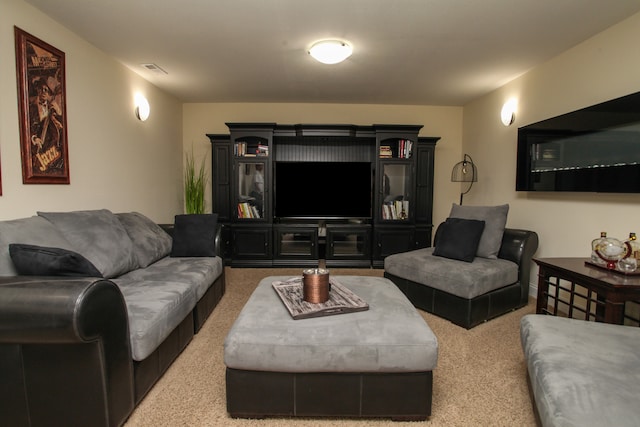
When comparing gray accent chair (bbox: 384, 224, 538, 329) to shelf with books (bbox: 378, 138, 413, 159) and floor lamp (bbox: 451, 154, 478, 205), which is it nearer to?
floor lamp (bbox: 451, 154, 478, 205)

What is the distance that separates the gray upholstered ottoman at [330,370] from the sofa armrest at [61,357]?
482mm

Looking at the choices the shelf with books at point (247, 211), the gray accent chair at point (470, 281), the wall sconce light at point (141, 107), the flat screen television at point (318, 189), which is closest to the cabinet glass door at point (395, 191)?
the flat screen television at point (318, 189)

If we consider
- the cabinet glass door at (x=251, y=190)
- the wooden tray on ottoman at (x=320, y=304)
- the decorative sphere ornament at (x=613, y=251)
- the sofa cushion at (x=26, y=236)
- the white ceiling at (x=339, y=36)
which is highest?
the white ceiling at (x=339, y=36)

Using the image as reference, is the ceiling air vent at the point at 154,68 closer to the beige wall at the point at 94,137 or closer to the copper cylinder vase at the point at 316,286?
the beige wall at the point at 94,137

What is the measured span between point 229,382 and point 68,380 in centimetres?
62

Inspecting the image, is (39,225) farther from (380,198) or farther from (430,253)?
(380,198)

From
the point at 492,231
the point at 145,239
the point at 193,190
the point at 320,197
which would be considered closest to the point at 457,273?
the point at 492,231

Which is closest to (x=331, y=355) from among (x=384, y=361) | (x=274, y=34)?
(x=384, y=361)

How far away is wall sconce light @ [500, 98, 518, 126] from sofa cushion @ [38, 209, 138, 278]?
403 cm

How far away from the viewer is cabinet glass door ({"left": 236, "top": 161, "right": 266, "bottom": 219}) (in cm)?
436

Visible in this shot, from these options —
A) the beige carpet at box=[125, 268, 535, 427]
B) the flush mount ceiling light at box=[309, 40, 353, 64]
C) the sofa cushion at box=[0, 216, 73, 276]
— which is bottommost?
the beige carpet at box=[125, 268, 535, 427]

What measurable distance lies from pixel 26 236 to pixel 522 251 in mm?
3568

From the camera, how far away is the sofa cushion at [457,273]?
2.51m

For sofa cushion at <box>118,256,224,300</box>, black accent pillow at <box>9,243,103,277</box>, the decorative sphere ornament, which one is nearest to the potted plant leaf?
sofa cushion at <box>118,256,224,300</box>
